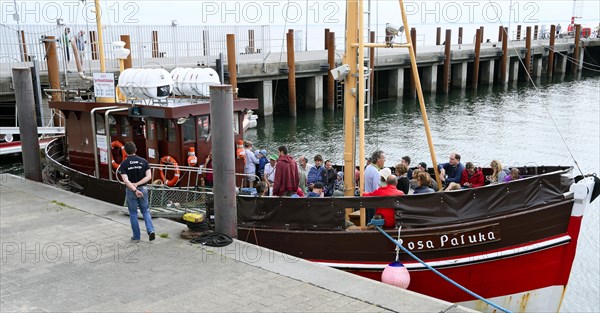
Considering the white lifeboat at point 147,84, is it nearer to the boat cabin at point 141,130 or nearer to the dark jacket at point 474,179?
the boat cabin at point 141,130

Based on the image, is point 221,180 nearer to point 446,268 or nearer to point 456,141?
point 446,268

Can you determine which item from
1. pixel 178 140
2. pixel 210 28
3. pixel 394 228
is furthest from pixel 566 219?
pixel 210 28

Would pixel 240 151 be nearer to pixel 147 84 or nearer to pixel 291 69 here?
pixel 147 84

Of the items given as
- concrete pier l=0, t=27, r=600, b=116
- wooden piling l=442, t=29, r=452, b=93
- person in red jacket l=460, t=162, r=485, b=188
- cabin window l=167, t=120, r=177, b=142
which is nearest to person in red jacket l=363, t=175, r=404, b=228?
person in red jacket l=460, t=162, r=485, b=188

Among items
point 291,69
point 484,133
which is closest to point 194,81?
point 484,133

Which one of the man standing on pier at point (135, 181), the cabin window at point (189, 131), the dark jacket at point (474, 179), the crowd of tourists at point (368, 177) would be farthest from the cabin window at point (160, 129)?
the dark jacket at point (474, 179)

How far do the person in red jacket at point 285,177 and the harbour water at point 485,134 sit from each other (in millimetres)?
5614

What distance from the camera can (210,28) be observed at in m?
36.8

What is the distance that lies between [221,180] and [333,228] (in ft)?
6.38

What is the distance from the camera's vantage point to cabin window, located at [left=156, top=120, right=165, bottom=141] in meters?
11.3

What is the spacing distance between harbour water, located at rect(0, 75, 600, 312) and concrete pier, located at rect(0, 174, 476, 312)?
6096 mm

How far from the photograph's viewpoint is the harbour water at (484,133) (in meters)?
21.4

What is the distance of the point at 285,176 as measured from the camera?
10.2 m

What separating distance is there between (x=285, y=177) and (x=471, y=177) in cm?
348
